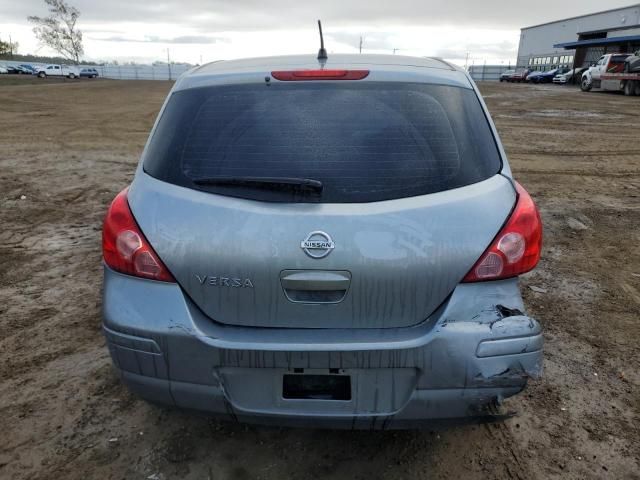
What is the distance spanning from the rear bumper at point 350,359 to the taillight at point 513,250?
0.05 m

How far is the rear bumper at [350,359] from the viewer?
196 cm

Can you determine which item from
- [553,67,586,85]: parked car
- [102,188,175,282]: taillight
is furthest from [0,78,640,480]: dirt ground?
[553,67,586,85]: parked car

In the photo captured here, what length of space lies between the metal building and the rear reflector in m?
53.1

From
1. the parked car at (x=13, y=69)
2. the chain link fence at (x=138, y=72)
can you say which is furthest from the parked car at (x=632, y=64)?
the parked car at (x=13, y=69)

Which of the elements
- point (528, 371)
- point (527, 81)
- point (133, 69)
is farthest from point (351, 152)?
point (133, 69)

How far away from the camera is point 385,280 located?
1944 mm

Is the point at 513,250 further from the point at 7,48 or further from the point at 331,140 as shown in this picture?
the point at 7,48

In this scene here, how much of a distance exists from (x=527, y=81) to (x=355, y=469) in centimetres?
5776

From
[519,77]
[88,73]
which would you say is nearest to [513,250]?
[519,77]

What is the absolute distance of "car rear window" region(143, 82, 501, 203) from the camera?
2.10m

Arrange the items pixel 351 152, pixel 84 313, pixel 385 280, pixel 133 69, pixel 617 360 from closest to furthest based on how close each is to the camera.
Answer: pixel 385 280, pixel 351 152, pixel 617 360, pixel 84 313, pixel 133 69

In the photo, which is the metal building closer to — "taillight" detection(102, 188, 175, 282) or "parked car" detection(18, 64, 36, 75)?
"taillight" detection(102, 188, 175, 282)

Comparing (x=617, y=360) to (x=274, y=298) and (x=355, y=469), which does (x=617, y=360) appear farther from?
(x=274, y=298)

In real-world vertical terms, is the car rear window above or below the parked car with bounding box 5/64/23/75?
above
